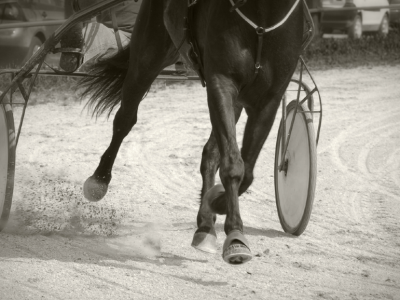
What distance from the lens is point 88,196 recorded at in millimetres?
4926

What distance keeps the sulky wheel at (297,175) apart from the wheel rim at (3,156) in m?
1.72

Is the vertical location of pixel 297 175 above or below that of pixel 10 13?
below

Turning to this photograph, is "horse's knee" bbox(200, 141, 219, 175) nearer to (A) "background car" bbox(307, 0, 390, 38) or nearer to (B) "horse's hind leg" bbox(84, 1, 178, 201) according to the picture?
(B) "horse's hind leg" bbox(84, 1, 178, 201)

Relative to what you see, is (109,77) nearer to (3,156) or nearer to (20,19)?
(3,156)

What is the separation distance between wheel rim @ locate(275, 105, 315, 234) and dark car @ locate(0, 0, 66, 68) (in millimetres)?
4763

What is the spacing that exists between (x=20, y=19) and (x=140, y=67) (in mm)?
4859

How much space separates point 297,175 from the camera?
15.5 feet

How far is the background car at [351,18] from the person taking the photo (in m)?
13.4

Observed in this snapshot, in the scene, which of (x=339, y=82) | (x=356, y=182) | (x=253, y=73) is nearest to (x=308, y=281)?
(x=253, y=73)

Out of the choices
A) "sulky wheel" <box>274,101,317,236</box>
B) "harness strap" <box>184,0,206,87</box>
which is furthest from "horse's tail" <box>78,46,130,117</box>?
"harness strap" <box>184,0,206,87</box>

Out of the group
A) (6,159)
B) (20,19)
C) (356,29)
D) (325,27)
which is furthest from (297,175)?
(356,29)

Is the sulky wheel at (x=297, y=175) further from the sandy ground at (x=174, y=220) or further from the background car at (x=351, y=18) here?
the background car at (x=351, y=18)

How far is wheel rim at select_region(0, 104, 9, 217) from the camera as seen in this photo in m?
4.72

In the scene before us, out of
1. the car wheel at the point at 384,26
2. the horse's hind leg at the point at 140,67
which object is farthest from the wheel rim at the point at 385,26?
the horse's hind leg at the point at 140,67
